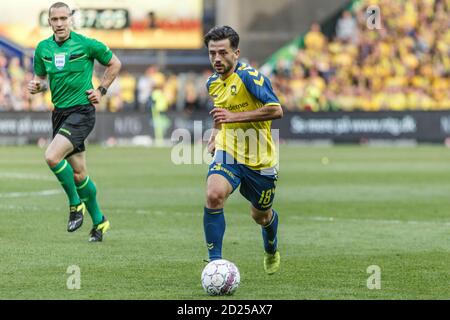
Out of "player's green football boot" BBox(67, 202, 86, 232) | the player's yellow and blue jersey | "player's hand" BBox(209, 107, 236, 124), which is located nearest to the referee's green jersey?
"player's green football boot" BBox(67, 202, 86, 232)

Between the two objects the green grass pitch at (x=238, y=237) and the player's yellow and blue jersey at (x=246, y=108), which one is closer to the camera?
the green grass pitch at (x=238, y=237)

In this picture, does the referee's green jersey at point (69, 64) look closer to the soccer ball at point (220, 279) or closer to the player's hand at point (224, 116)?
the player's hand at point (224, 116)

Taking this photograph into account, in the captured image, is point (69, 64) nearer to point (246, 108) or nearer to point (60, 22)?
point (60, 22)

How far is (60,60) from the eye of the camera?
11930mm

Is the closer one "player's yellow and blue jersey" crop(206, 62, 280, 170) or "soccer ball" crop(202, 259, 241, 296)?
"soccer ball" crop(202, 259, 241, 296)

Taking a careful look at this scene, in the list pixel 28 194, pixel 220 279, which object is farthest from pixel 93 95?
pixel 28 194

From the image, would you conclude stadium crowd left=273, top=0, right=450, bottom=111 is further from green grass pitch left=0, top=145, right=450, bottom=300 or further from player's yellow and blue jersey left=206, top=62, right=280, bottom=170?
player's yellow and blue jersey left=206, top=62, right=280, bottom=170

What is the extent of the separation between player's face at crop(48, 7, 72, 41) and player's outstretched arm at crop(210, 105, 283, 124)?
10.5ft

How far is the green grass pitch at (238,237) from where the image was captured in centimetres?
877

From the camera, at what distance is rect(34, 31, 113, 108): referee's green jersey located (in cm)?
1194

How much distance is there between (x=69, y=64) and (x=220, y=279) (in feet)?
14.4

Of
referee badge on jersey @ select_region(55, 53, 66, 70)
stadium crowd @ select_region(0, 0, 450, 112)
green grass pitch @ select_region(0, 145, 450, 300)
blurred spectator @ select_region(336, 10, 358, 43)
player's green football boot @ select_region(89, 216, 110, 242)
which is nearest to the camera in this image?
green grass pitch @ select_region(0, 145, 450, 300)

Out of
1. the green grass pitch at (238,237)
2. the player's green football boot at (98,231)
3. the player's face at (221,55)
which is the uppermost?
the player's face at (221,55)

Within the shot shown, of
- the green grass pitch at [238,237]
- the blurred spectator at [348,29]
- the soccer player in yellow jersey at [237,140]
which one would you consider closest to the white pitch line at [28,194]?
the green grass pitch at [238,237]
